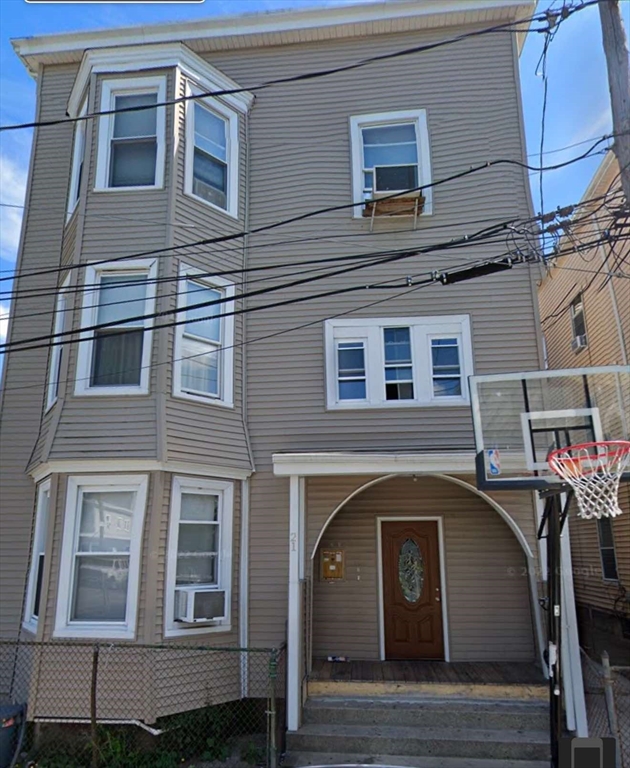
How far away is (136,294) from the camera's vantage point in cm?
818

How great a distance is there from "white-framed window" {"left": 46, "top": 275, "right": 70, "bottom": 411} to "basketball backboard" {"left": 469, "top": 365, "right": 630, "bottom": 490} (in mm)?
5910

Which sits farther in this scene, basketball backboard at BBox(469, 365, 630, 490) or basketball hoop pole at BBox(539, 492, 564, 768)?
basketball backboard at BBox(469, 365, 630, 490)

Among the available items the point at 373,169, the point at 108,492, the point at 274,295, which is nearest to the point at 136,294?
the point at 274,295

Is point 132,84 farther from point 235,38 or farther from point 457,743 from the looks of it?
point 457,743

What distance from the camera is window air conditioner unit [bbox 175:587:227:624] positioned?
22.9 ft

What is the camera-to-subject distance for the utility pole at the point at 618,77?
16.8ft

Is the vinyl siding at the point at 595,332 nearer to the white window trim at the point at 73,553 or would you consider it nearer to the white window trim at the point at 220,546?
the white window trim at the point at 220,546

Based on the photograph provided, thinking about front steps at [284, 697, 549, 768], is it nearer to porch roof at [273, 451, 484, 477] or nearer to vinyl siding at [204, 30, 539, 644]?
vinyl siding at [204, 30, 539, 644]

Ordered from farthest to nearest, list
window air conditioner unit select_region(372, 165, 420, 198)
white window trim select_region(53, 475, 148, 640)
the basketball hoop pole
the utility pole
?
window air conditioner unit select_region(372, 165, 420, 198) < white window trim select_region(53, 475, 148, 640) < the basketball hoop pole < the utility pole

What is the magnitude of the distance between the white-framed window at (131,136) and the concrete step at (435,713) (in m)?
7.77

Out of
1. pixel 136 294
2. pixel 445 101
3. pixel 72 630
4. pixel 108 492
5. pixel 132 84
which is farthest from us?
pixel 445 101

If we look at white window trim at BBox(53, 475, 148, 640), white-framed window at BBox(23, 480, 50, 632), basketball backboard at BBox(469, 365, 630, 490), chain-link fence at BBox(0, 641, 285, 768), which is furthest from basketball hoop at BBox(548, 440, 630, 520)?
white-framed window at BBox(23, 480, 50, 632)

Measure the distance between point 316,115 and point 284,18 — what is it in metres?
1.80

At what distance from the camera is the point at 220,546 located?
306 inches
